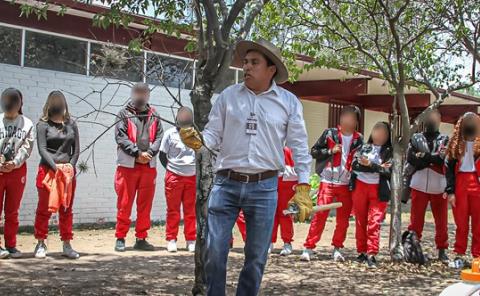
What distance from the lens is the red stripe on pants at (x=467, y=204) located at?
25.5 ft

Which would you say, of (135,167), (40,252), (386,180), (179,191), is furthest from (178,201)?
(386,180)

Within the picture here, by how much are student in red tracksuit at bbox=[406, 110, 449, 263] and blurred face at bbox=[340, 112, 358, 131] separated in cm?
85

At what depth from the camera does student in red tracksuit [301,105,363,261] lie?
8219mm

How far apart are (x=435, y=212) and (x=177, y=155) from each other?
356 cm

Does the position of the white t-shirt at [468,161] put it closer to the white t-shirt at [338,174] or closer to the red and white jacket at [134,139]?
the white t-shirt at [338,174]

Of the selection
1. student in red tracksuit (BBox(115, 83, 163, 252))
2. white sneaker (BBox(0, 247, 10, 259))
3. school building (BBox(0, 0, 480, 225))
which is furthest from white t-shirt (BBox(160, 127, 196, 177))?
white sneaker (BBox(0, 247, 10, 259))

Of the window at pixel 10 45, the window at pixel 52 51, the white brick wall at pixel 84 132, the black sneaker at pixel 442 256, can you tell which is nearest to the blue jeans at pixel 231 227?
the black sneaker at pixel 442 256

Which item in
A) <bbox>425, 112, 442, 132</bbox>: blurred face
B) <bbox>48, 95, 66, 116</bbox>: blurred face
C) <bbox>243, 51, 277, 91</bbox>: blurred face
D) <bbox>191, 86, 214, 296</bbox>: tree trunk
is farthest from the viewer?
<bbox>425, 112, 442, 132</bbox>: blurred face

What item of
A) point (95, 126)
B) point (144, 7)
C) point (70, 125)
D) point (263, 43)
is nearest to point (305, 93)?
point (95, 126)

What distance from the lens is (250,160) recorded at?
14.6ft

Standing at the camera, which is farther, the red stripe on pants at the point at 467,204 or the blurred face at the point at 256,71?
the red stripe on pants at the point at 467,204

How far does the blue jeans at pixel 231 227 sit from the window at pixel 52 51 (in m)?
6.59

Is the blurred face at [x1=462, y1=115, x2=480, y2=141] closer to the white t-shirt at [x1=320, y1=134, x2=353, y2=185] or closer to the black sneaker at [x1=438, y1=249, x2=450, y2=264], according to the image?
the white t-shirt at [x1=320, y1=134, x2=353, y2=185]

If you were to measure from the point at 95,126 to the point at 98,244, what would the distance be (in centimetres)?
270
